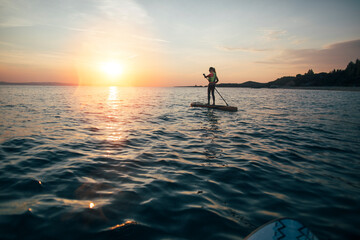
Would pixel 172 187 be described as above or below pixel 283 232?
below

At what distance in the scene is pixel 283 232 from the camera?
89.1 inches

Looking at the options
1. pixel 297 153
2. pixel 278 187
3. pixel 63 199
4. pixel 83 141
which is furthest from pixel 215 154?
pixel 83 141

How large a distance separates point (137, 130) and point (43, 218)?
263 inches

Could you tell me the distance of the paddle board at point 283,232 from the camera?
2210 mm

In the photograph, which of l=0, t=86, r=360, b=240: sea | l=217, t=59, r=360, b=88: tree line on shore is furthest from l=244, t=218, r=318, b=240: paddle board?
l=217, t=59, r=360, b=88: tree line on shore

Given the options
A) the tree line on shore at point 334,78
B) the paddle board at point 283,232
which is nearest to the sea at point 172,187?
the paddle board at point 283,232

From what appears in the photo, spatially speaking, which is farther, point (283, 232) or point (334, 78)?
point (334, 78)

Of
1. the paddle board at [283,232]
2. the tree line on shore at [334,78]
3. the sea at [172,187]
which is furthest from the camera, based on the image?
the tree line on shore at [334,78]

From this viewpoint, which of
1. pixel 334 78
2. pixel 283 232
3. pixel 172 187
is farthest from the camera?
pixel 334 78

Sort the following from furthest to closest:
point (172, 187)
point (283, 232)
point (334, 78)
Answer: point (334, 78)
point (172, 187)
point (283, 232)

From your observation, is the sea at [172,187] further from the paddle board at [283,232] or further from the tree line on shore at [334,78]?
the tree line on shore at [334,78]

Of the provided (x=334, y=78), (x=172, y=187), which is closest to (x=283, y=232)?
(x=172, y=187)

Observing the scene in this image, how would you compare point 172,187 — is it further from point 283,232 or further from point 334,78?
point 334,78

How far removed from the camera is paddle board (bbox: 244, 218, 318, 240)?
2.21 m
